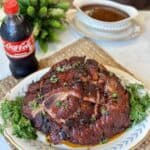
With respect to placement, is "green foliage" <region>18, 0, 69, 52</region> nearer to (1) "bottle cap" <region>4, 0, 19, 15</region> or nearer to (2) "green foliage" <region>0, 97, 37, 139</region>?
(1) "bottle cap" <region>4, 0, 19, 15</region>

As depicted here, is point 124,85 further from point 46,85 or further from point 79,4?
point 79,4

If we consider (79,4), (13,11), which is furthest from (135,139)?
(79,4)

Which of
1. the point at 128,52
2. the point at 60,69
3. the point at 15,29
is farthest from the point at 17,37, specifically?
the point at 128,52

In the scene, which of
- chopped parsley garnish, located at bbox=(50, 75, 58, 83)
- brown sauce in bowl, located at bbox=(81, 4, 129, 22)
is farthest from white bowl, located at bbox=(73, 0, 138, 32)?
chopped parsley garnish, located at bbox=(50, 75, 58, 83)

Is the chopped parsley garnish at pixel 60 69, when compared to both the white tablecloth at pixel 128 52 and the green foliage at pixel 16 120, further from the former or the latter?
the white tablecloth at pixel 128 52

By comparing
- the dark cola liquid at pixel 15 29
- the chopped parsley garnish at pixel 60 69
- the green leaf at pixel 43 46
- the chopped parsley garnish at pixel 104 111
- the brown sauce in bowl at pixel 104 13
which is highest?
the dark cola liquid at pixel 15 29

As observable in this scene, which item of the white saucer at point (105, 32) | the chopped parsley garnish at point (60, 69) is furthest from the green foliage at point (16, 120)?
the white saucer at point (105, 32)
